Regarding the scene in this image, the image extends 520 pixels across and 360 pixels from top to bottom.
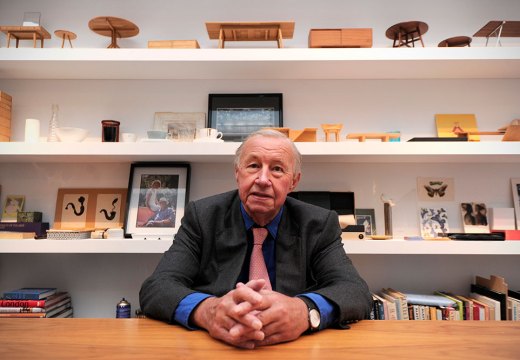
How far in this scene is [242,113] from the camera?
2.34m

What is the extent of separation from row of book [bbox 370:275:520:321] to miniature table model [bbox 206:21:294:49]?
5.63 feet

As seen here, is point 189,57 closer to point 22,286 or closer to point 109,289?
point 109,289

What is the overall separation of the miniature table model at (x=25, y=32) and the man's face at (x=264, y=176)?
176 cm

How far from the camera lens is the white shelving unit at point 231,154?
1.99 metres

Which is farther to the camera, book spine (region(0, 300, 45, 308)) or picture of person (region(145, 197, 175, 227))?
picture of person (region(145, 197, 175, 227))

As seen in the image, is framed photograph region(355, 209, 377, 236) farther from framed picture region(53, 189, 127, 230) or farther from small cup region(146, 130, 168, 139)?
framed picture region(53, 189, 127, 230)

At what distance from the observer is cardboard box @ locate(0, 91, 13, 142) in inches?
87.9

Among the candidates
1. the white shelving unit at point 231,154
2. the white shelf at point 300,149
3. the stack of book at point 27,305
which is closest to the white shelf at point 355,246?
the white shelving unit at point 231,154

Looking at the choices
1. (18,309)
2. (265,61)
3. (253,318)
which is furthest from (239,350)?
(18,309)

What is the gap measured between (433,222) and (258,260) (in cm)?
150

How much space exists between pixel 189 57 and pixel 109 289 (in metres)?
1.62

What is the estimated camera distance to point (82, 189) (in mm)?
2324

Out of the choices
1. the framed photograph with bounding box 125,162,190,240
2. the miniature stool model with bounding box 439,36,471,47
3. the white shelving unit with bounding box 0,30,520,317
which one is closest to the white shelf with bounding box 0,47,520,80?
the white shelving unit with bounding box 0,30,520,317

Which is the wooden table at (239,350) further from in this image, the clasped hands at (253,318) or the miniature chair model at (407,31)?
the miniature chair model at (407,31)
